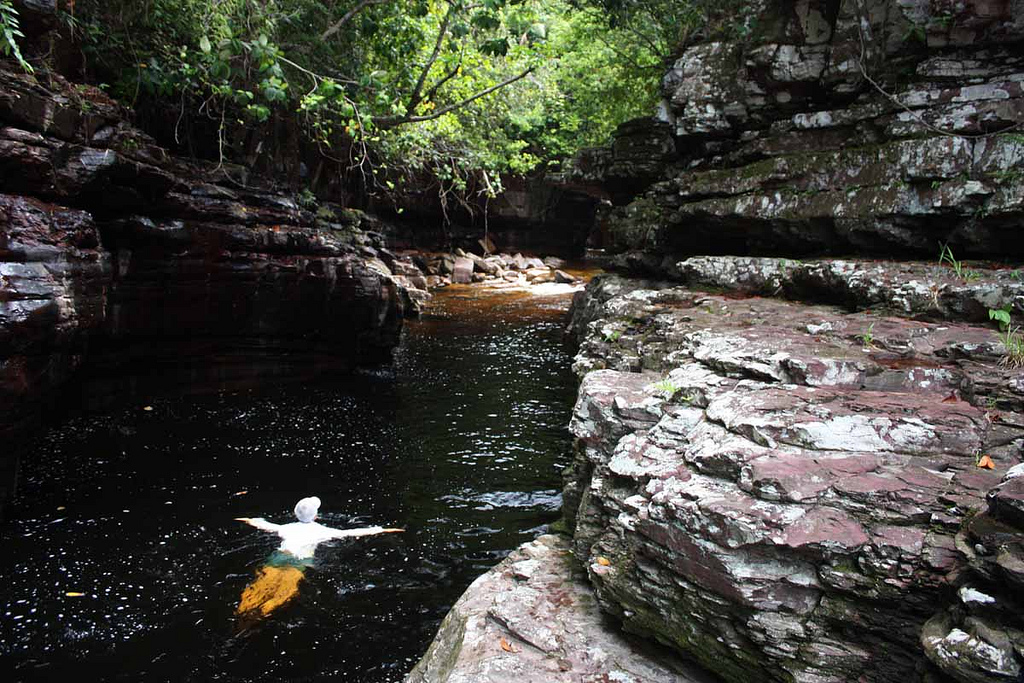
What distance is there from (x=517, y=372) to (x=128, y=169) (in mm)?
6999

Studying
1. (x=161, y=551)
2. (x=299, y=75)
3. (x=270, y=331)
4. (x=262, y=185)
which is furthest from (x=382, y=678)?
(x=299, y=75)

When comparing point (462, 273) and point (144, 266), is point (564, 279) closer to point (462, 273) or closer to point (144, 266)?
point (462, 273)

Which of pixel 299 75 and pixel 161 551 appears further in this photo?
pixel 299 75

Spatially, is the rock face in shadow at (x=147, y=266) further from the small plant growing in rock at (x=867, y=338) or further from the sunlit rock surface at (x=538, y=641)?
the small plant growing in rock at (x=867, y=338)

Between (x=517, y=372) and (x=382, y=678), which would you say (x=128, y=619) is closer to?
(x=382, y=678)

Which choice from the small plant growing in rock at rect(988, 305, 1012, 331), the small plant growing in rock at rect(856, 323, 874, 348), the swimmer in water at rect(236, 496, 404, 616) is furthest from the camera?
the swimmer in water at rect(236, 496, 404, 616)

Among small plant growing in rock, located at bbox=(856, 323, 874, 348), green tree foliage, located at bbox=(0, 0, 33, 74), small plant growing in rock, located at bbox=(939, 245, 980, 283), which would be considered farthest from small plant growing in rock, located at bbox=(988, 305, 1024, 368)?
green tree foliage, located at bbox=(0, 0, 33, 74)

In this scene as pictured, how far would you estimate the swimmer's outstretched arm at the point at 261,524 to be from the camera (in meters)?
6.11

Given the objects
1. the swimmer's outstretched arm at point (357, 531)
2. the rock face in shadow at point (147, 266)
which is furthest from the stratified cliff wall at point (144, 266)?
the swimmer's outstretched arm at point (357, 531)

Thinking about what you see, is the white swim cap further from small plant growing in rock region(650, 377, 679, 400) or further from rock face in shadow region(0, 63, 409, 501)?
small plant growing in rock region(650, 377, 679, 400)

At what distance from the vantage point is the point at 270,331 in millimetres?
10672

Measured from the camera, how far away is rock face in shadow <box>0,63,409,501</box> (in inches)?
229

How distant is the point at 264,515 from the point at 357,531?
3.47 feet

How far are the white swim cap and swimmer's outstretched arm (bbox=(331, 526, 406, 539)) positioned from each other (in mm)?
269
